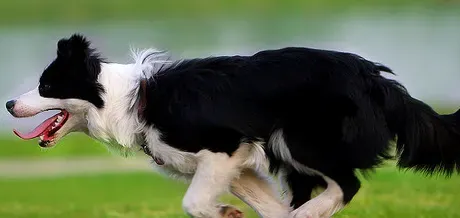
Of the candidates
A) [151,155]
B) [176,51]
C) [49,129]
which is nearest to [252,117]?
[151,155]

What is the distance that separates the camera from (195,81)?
23.1 ft

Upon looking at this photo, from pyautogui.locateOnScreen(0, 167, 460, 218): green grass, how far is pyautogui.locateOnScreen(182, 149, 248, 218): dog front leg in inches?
40.4

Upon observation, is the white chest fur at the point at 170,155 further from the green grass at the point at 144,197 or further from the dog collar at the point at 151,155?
the green grass at the point at 144,197

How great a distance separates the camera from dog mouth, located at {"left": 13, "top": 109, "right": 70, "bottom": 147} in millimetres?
7148

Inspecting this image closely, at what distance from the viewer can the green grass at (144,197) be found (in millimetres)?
9039

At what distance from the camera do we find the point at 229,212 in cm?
707

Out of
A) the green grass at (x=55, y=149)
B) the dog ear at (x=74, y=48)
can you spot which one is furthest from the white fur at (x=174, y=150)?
the green grass at (x=55, y=149)

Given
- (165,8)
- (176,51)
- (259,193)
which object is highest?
(259,193)

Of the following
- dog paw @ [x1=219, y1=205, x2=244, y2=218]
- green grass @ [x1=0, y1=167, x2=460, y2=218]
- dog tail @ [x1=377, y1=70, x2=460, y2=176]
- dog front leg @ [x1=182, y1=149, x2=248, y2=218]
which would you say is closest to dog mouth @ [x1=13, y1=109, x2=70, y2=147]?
dog front leg @ [x1=182, y1=149, x2=248, y2=218]

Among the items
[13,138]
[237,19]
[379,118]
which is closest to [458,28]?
[237,19]

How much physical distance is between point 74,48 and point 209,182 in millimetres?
1354

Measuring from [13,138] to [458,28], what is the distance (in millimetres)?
12837

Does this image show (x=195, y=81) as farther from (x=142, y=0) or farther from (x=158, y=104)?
(x=142, y=0)

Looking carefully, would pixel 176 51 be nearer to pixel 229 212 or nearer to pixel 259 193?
pixel 259 193
